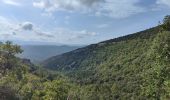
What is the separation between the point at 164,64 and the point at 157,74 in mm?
2974

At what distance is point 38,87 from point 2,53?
2621cm

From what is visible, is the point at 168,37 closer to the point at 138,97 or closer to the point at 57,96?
the point at 57,96

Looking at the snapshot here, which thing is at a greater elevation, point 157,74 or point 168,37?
point 168,37

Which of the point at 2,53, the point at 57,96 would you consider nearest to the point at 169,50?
the point at 57,96

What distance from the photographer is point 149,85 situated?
203 feet

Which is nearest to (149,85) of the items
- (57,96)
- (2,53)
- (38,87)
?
(57,96)

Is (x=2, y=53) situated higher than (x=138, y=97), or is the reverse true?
(x=2, y=53)

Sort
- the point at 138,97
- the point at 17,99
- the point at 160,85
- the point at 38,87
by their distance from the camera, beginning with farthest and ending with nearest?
the point at 138,97 < the point at 38,87 < the point at 17,99 < the point at 160,85

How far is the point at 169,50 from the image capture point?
58.2m

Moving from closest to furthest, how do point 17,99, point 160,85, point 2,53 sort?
point 160,85 < point 17,99 < point 2,53

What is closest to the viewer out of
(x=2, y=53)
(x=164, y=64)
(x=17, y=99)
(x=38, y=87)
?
(x=164, y=64)

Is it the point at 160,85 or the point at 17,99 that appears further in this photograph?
the point at 17,99

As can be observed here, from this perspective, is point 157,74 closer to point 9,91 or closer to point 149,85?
point 149,85

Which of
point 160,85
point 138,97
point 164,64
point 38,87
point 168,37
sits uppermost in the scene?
point 168,37
